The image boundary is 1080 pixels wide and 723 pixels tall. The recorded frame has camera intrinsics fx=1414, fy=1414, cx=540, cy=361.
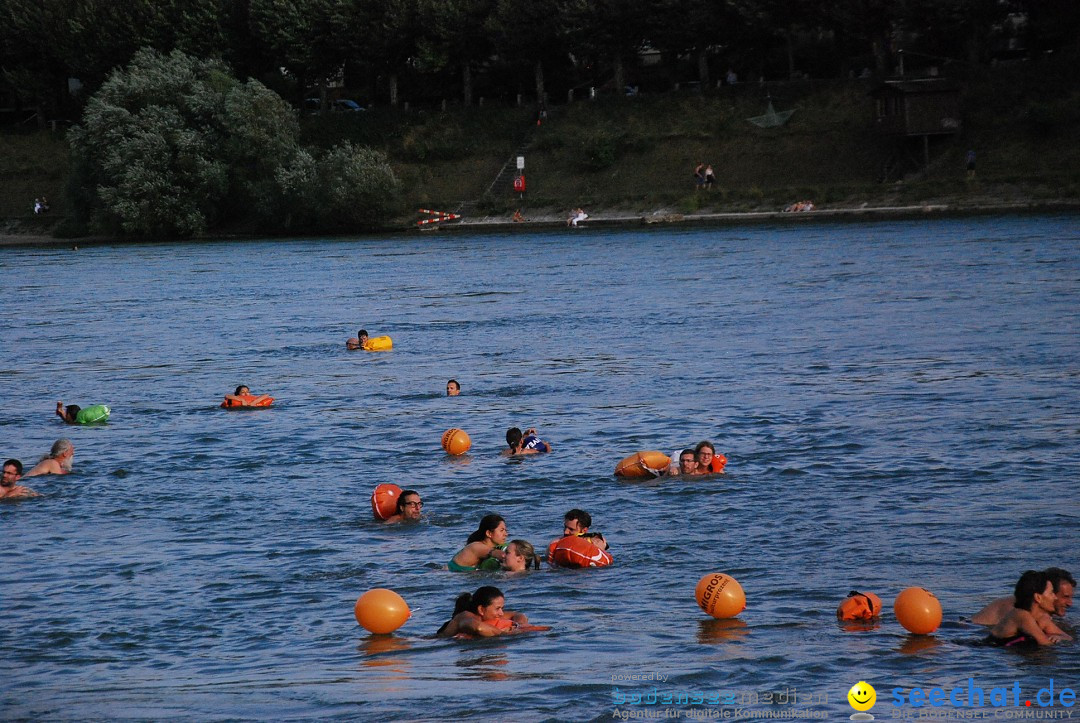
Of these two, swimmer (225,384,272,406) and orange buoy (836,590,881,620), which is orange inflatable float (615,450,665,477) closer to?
orange buoy (836,590,881,620)

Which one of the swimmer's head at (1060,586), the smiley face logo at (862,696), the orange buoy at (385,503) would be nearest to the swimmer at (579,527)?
the orange buoy at (385,503)

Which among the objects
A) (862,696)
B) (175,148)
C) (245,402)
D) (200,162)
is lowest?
(862,696)

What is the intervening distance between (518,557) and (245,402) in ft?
42.5

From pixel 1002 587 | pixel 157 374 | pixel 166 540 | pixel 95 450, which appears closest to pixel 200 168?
pixel 157 374

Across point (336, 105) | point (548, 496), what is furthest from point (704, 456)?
point (336, 105)

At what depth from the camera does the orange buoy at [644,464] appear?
2056 centimetres

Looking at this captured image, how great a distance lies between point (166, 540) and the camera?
18.2 metres

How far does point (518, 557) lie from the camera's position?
15.9 meters

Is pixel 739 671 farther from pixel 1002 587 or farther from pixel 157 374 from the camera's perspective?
pixel 157 374

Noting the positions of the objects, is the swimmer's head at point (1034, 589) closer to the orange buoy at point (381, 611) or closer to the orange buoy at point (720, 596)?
the orange buoy at point (720, 596)

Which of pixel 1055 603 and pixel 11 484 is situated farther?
pixel 11 484

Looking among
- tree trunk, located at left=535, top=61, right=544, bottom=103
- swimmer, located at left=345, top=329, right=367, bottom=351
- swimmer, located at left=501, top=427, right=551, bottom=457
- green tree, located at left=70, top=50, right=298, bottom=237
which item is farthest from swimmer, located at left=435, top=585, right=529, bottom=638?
tree trunk, located at left=535, top=61, right=544, bottom=103

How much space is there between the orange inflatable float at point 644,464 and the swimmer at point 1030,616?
7932mm

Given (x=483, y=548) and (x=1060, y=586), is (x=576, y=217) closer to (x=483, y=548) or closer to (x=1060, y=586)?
(x=483, y=548)
